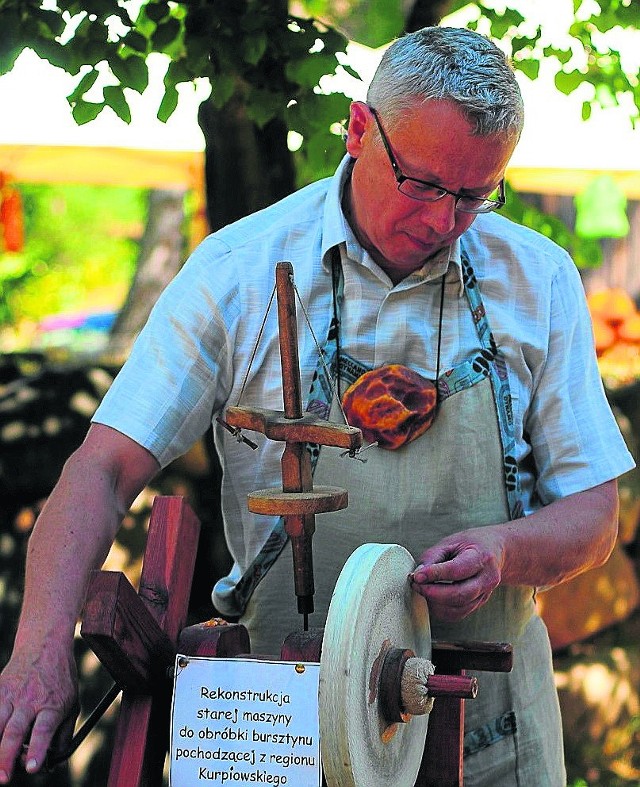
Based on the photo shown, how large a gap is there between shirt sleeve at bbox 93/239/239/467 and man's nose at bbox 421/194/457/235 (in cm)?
37

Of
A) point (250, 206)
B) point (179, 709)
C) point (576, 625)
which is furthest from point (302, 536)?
point (576, 625)

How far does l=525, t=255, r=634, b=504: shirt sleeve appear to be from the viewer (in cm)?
208

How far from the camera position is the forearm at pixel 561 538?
1.86 metres

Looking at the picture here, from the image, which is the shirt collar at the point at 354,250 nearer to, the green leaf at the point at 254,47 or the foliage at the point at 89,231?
the green leaf at the point at 254,47

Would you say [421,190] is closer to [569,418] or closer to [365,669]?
[569,418]

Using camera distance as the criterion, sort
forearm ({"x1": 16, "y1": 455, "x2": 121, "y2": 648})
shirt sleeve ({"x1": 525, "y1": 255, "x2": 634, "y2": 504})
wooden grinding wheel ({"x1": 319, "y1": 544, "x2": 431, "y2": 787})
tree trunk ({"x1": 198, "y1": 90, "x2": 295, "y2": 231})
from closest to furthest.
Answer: wooden grinding wheel ({"x1": 319, "y1": 544, "x2": 431, "y2": 787}), forearm ({"x1": 16, "y1": 455, "x2": 121, "y2": 648}), shirt sleeve ({"x1": 525, "y1": 255, "x2": 634, "y2": 504}), tree trunk ({"x1": 198, "y1": 90, "x2": 295, "y2": 231})

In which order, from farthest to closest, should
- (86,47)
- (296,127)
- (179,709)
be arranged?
1. (296,127)
2. (86,47)
3. (179,709)

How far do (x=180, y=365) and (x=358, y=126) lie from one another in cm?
53

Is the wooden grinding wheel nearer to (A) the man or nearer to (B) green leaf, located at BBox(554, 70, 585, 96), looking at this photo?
(A) the man

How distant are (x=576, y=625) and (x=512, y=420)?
3.79 metres

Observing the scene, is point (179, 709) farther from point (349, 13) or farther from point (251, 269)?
point (349, 13)

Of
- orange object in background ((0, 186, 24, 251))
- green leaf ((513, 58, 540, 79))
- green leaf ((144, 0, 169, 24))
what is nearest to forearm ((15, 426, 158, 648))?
green leaf ((144, 0, 169, 24))

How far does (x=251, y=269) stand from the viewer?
200 centimetres

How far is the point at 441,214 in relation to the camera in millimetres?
1864
